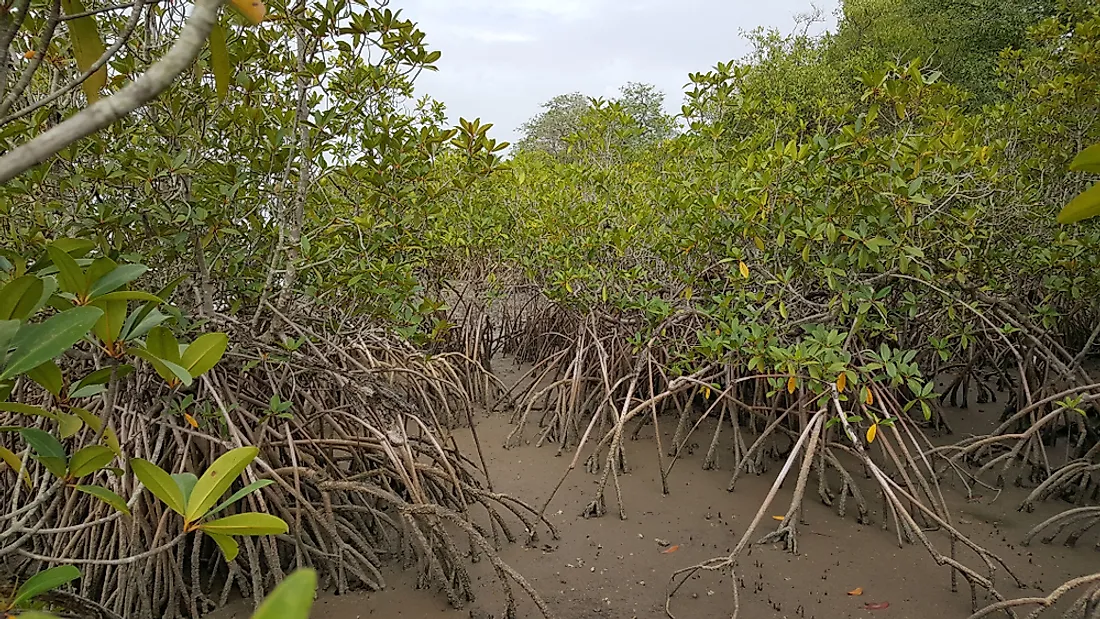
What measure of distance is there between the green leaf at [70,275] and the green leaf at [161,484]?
8.8 inches

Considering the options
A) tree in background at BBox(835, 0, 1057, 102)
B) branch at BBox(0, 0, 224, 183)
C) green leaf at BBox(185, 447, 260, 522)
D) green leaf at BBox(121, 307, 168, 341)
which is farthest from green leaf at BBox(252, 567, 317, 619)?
tree in background at BBox(835, 0, 1057, 102)

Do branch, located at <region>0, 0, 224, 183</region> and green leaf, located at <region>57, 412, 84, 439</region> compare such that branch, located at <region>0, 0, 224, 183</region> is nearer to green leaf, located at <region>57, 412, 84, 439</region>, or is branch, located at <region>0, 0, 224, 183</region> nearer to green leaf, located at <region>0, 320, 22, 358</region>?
green leaf, located at <region>0, 320, 22, 358</region>

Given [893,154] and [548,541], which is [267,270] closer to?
[548,541]

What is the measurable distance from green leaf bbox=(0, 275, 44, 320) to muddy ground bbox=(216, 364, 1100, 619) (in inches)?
72.3

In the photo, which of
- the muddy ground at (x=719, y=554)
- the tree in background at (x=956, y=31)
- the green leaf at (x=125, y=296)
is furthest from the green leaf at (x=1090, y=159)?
the tree in background at (x=956, y=31)

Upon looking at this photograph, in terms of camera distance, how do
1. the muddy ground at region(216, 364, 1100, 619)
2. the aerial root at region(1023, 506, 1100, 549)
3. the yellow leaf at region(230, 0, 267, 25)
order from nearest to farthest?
the yellow leaf at region(230, 0, 267, 25) → the muddy ground at region(216, 364, 1100, 619) → the aerial root at region(1023, 506, 1100, 549)

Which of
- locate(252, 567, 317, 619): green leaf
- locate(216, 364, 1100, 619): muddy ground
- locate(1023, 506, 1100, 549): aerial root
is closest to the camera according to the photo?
locate(252, 567, 317, 619): green leaf

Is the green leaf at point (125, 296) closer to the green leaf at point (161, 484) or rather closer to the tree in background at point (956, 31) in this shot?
the green leaf at point (161, 484)

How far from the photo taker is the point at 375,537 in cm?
276

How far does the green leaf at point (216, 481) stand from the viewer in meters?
0.74

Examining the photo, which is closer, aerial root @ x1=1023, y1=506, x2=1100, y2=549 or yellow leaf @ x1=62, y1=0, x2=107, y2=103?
yellow leaf @ x1=62, y1=0, x2=107, y2=103

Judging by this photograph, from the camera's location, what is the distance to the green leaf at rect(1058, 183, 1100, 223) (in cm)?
52

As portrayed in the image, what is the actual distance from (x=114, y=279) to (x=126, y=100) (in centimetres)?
42

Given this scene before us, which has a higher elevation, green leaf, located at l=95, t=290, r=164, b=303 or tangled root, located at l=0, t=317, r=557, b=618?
green leaf, located at l=95, t=290, r=164, b=303
